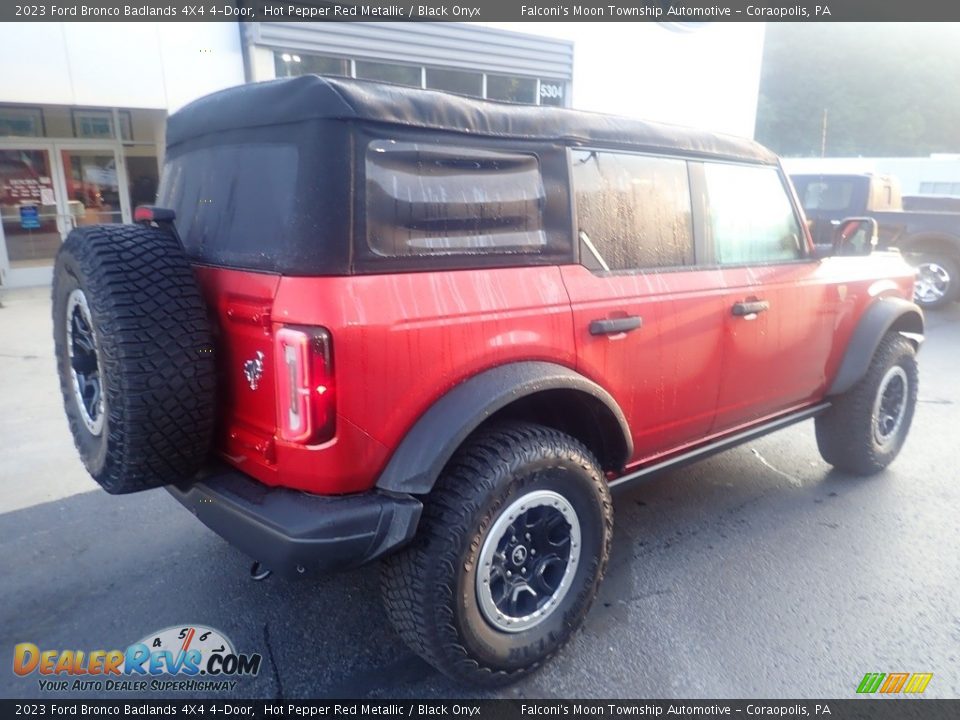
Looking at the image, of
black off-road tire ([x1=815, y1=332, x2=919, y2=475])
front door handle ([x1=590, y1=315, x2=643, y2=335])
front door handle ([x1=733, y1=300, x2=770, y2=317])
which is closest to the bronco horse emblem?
front door handle ([x1=590, y1=315, x2=643, y2=335])

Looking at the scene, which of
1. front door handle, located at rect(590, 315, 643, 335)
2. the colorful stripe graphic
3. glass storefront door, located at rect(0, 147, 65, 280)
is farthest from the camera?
glass storefront door, located at rect(0, 147, 65, 280)

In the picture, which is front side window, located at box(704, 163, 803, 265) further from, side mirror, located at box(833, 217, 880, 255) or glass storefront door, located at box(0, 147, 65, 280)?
glass storefront door, located at box(0, 147, 65, 280)

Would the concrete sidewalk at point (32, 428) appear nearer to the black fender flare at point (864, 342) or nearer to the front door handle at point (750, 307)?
the front door handle at point (750, 307)

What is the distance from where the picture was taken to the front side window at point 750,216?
135 inches

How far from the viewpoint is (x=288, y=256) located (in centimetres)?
214

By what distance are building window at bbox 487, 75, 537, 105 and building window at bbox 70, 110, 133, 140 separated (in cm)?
654

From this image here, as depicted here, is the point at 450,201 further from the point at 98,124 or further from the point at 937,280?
the point at 98,124

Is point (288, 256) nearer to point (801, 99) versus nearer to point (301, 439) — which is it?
point (301, 439)

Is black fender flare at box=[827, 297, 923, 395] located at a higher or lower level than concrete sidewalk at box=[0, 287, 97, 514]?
higher

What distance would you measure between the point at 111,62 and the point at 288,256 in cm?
957

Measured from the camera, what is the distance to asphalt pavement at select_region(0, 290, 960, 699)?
2578mm

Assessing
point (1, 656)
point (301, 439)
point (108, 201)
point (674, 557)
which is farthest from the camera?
point (108, 201)

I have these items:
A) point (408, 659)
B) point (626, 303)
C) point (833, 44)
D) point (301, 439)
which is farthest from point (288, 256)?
point (833, 44)

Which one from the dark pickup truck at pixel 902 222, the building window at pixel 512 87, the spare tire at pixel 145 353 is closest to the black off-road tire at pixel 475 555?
the spare tire at pixel 145 353
